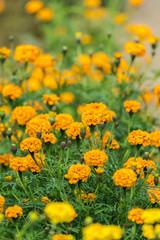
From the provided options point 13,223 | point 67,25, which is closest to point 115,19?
point 67,25

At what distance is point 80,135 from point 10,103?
100cm

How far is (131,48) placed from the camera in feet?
9.84

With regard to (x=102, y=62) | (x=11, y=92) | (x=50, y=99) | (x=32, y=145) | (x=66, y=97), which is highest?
(x=32, y=145)

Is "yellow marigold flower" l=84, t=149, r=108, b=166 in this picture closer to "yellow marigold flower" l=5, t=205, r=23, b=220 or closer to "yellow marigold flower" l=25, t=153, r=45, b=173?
"yellow marigold flower" l=25, t=153, r=45, b=173

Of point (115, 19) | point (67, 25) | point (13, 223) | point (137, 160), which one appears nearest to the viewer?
point (13, 223)

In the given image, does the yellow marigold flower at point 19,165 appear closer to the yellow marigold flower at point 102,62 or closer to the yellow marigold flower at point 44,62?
the yellow marigold flower at point 44,62

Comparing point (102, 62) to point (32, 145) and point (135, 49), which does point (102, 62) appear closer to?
point (135, 49)

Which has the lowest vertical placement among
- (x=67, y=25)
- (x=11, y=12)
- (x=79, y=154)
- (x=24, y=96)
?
(x=11, y=12)

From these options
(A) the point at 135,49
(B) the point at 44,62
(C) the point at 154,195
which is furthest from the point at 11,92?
(C) the point at 154,195

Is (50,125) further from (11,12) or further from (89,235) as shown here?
(11,12)

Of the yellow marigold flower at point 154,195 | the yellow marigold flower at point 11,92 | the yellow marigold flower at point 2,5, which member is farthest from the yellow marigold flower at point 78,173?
the yellow marigold flower at point 2,5

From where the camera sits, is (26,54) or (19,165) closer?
(19,165)

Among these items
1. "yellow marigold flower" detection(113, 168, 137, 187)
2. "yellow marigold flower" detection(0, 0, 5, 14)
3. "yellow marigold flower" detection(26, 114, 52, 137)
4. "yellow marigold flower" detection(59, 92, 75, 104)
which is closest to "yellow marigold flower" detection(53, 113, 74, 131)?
"yellow marigold flower" detection(26, 114, 52, 137)

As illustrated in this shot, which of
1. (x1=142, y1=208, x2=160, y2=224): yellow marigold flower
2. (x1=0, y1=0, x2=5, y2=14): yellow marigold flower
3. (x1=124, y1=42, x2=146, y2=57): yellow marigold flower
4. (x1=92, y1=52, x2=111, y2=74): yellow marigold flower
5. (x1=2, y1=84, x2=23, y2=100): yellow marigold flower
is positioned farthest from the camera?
(x1=0, y1=0, x2=5, y2=14): yellow marigold flower
